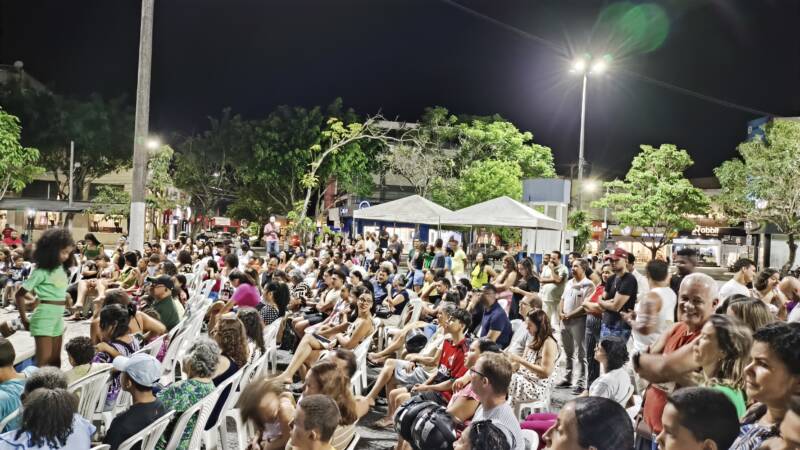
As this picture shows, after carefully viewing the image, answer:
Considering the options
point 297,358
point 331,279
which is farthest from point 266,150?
point 297,358

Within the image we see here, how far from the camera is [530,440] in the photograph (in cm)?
371

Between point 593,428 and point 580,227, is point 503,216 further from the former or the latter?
point 580,227

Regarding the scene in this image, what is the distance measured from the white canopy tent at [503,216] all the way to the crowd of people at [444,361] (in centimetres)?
251

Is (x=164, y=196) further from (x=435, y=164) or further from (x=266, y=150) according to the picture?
(x=435, y=164)

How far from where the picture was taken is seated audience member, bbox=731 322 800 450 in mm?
2262

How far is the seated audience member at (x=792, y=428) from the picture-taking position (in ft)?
6.32

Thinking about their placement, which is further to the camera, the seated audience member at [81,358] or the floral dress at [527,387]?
the floral dress at [527,387]

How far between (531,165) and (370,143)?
46.6ft

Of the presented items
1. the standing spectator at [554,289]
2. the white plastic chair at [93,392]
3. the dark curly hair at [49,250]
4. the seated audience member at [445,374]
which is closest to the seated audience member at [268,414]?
the white plastic chair at [93,392]

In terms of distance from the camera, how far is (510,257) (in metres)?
9.76

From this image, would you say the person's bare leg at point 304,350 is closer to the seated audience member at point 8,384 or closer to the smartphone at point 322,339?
the smartphone at point 322,339

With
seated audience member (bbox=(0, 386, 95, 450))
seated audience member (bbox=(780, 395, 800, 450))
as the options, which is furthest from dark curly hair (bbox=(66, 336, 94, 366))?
seated audience member (bbox=(780, 395, 800, 450))

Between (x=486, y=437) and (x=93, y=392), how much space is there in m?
2.99

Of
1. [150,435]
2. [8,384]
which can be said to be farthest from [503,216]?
[8,384]
